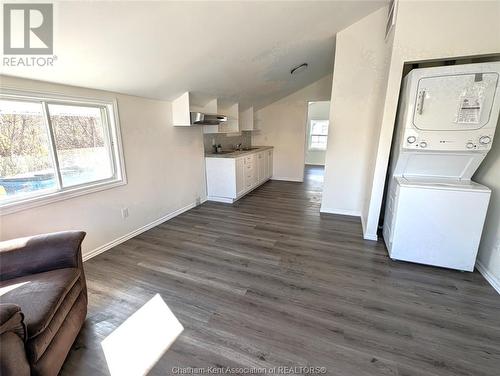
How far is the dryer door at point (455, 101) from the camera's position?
209 centimetres

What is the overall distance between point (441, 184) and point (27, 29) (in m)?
3.59

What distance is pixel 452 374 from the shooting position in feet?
4.46

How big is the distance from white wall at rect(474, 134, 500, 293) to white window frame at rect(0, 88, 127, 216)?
4.00 meters

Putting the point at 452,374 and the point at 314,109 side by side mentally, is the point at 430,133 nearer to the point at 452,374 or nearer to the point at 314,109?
the point at 452,374

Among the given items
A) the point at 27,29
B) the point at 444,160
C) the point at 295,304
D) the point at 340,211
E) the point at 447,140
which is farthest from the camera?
the point at 340,211

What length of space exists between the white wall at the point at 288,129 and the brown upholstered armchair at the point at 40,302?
525 centimetres

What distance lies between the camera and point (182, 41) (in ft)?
7.36

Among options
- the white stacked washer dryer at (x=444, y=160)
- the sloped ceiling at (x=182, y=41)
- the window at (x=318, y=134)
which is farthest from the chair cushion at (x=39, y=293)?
the window at (x=318, y=134)

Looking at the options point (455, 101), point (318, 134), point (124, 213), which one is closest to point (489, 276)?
point (455, 101)

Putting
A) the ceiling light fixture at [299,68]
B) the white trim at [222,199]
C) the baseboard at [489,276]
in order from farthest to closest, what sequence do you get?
1. the white trim at [222,199]
2. the ceiling light fixture at [299,68]
3. the baseboard at [489,276]

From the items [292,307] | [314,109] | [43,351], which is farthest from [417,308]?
[314,109]

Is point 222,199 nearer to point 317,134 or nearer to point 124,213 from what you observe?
point 124,213

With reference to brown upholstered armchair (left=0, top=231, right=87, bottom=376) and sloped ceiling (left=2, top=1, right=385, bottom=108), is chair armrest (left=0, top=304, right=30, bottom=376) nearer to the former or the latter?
brown upholstered armchair (left=0, top=231, right=87, bottom=376)

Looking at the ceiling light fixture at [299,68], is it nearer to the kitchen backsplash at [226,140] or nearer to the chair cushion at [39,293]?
the kitchen backsplash at [226,140]
